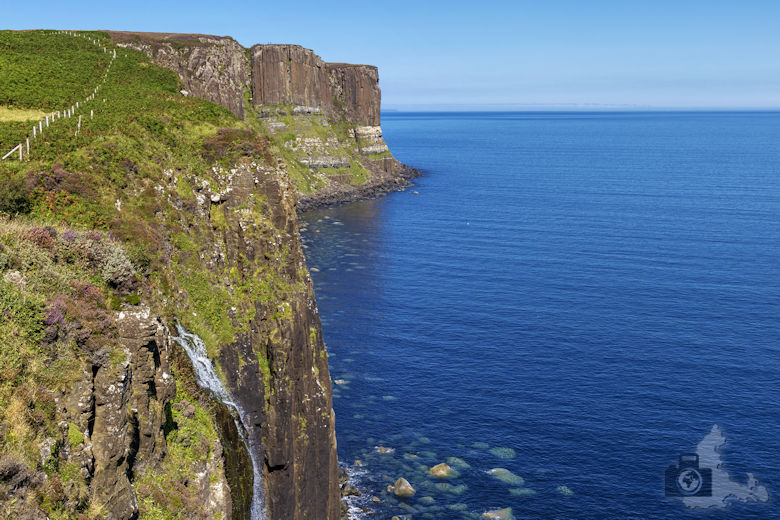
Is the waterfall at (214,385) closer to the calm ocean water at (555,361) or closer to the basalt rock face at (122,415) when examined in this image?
the basalt rock face at (122,415)

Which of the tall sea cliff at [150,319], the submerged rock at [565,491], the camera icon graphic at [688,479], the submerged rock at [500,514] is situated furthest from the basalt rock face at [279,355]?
the camera icon graphic at [688,479]

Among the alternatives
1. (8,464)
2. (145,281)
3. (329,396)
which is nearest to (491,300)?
(329,396)

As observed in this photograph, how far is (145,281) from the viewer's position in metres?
28.5

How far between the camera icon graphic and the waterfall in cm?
3685

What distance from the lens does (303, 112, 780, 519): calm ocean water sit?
Answer: 191 ft

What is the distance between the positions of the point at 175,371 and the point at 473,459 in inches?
1581

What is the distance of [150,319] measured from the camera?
23.2 m

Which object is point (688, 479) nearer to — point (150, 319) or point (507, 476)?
point (507, 476)

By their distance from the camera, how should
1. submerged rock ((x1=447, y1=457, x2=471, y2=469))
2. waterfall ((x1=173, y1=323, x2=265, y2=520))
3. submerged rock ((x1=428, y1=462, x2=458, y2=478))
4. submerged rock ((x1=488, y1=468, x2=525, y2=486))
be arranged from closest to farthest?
waterfall ((x1=173, y1=323, x2=265, y2=520)) → submerged rock ((x1=488, y1=468, x2=525, y2=486)) → submerged rock ((x1=428, y1=462, x2=458, y2=478)) → submerged rock ((x1=447, y1=457, x2=471, y2=469))

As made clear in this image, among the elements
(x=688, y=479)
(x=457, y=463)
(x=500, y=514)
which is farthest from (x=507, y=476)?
(x=688, y=479)

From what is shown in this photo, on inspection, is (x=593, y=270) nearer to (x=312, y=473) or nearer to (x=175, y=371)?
(x=312, y=473)

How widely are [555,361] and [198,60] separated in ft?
482

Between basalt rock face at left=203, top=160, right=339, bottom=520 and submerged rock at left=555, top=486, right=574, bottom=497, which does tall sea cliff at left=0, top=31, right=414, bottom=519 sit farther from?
submerged rock at left=555, top=486, right=574, bottom=497

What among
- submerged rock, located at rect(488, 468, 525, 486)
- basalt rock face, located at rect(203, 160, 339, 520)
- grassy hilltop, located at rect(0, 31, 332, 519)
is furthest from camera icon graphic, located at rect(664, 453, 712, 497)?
grassy hilltop, located at rect(0, 31, 332, 519)
